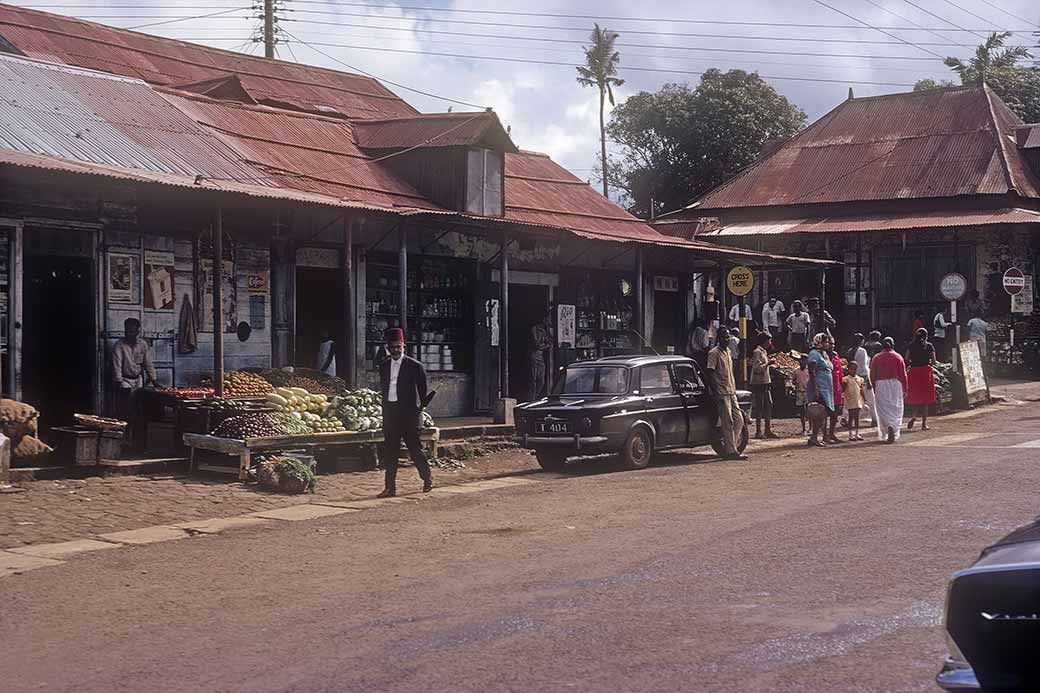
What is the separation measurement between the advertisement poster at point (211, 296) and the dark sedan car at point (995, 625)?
1467 centimetres

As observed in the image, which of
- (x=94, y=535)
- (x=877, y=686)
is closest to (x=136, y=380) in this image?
(x=94, y=535)

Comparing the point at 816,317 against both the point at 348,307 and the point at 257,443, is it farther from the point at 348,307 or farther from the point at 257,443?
the point at 257,443

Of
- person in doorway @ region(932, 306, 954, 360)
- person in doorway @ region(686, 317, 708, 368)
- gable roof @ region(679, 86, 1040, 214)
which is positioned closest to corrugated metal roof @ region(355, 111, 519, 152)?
person in doorway @ region(686, 317, 708, 368)

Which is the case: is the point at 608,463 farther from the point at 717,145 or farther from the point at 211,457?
the point at 717,145

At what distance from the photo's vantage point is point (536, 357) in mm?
23562

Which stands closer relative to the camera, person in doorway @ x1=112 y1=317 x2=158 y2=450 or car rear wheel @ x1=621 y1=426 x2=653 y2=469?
person in doorway @ x1=112 y1=317 x2=158 y2=450

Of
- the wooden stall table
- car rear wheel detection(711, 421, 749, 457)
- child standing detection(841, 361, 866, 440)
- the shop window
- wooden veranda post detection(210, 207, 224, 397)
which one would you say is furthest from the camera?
the shop window

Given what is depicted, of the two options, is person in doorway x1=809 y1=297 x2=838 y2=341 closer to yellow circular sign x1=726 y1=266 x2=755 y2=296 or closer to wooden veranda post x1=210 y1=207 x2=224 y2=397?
yellow circular sign x1=726 y1=266 x2=755 y2=296

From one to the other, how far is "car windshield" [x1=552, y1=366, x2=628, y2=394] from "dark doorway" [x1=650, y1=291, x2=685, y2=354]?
33.1ft

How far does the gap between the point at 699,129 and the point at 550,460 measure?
38.6m

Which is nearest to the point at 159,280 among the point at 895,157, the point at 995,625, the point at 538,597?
the point at 538,597

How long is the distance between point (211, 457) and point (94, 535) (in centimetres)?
405

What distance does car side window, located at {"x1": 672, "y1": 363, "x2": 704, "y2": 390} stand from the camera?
17984 mm

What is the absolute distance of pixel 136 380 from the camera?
16.1 meters
